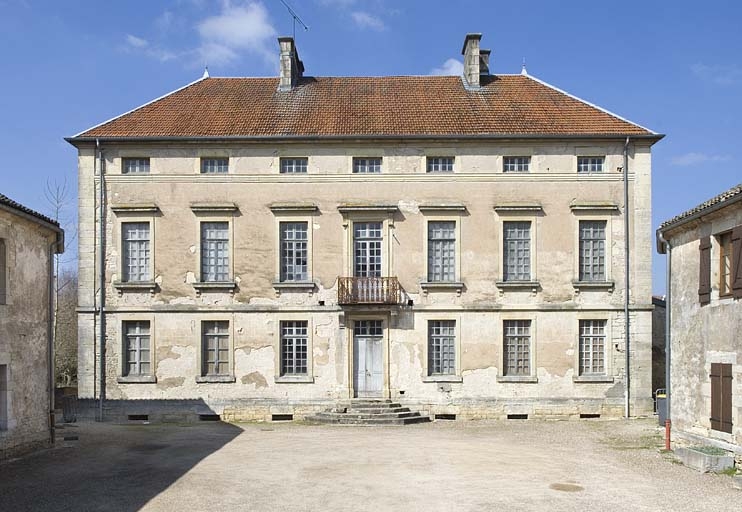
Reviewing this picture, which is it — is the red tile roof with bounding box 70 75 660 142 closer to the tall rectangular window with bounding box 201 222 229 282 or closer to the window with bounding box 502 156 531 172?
the window with bounding box 502 156 531 172

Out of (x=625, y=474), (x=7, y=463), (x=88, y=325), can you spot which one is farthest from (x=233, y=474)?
(x=88, y=325)

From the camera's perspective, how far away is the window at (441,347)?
2391 centimetres

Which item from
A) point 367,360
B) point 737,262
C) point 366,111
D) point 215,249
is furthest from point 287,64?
point 737,262

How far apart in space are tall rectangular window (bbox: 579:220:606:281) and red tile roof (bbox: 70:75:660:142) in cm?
285

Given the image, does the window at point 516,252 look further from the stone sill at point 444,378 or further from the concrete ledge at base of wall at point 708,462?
the concrete ledge at base of wall at point 708,462

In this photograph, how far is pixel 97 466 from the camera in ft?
49.8

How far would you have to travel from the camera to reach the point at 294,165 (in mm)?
24422

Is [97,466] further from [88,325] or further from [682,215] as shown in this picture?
[682,215]

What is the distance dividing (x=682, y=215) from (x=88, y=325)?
17.3 meters

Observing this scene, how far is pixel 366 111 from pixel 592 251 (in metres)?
8.50

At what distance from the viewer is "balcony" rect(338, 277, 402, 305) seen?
23469mm

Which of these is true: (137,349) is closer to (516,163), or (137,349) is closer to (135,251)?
(135,251)

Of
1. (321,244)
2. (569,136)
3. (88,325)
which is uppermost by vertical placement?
(569,136)

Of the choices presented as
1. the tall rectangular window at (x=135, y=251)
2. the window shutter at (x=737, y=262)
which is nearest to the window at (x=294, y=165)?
the tall rectangular window at (x=135, y=251)
